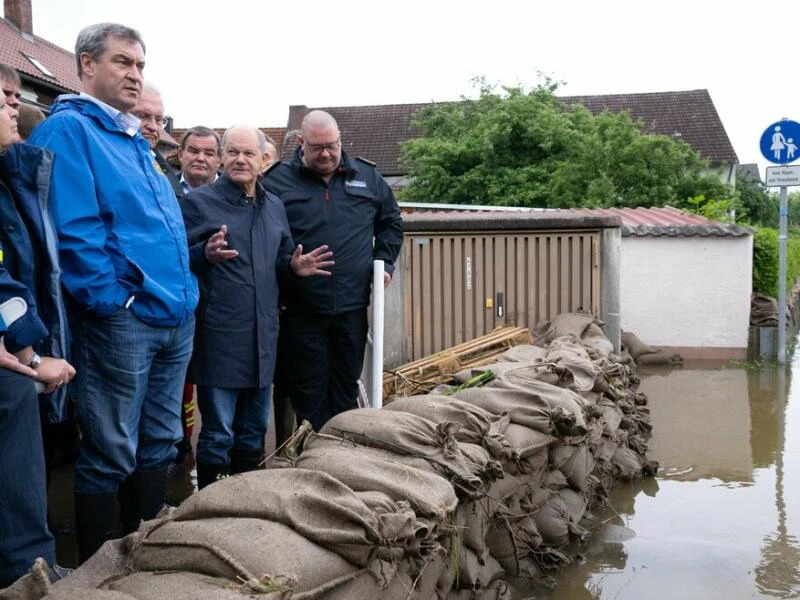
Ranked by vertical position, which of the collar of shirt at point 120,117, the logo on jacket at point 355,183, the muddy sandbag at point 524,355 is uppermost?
the collar of shirt at point 120,117

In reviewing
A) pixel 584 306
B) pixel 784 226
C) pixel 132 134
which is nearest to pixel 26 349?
pixel 132 134

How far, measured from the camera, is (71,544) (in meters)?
3.91

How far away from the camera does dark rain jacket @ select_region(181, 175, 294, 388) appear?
3736mm

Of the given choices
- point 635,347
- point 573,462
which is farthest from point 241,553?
point 635,347

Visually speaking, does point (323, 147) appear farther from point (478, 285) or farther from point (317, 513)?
point (478, 285)

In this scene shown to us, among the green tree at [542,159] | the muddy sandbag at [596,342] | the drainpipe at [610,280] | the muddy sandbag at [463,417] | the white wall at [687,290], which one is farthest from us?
the green tree at [542,159]

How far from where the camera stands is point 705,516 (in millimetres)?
4820

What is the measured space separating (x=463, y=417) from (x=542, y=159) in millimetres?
22132

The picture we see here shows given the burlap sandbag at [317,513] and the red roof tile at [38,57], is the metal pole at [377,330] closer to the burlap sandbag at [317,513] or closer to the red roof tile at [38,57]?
the burlap sandbag at [317,513]

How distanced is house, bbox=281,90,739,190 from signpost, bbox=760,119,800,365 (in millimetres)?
25008

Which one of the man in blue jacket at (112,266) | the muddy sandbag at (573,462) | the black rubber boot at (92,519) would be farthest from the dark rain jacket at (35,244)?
the muddy sandbag at (573,462)

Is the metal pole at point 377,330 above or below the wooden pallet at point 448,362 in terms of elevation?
above

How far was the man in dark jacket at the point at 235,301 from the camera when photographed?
3.73 m

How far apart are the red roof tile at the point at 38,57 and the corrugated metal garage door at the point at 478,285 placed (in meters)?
15.9
